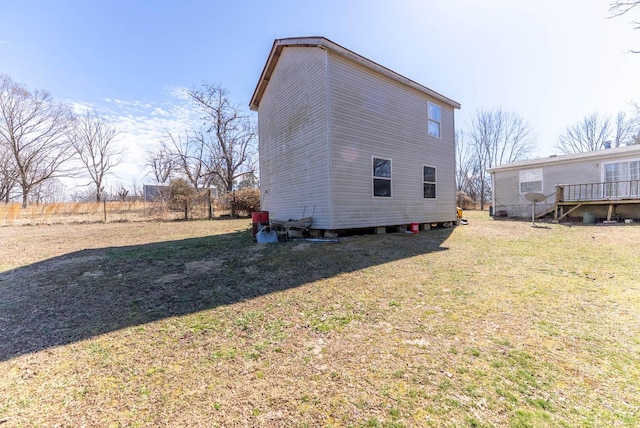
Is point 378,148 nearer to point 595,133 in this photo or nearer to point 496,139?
point 496,139

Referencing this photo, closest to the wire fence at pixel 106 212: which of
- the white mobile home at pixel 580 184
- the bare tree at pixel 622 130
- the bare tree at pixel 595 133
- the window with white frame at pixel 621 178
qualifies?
the white mobile home at pixel 580 184

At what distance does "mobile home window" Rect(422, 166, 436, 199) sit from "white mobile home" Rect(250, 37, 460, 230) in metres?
0.04

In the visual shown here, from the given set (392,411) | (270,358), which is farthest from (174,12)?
(392,411)

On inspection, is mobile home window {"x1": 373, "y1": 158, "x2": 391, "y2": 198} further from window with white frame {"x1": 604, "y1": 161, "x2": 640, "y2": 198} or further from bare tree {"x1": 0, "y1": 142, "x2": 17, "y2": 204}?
bare tree {"x1": 0, "y1": 142, "x2": 17, "y2": 204}

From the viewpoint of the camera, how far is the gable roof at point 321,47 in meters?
7.17

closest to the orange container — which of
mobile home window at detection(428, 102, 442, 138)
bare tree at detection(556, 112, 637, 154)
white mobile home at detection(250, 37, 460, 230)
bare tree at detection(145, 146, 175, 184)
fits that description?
white mobile home at detection(250, 37, 460, 230)

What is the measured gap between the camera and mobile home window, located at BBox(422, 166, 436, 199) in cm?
988

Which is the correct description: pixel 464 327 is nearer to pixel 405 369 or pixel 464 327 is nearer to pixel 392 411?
pixel 405 369

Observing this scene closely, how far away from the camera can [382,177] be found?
8422mm

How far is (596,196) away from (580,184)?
95 cm

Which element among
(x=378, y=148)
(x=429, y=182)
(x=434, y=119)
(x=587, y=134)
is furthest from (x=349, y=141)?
(x=587, y=134)

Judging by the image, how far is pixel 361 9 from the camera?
8.66 metres

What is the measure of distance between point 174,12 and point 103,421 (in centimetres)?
1279

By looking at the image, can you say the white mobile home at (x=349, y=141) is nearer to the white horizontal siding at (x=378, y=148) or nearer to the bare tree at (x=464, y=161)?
the white horizontal siding at (x=378, y=148)
